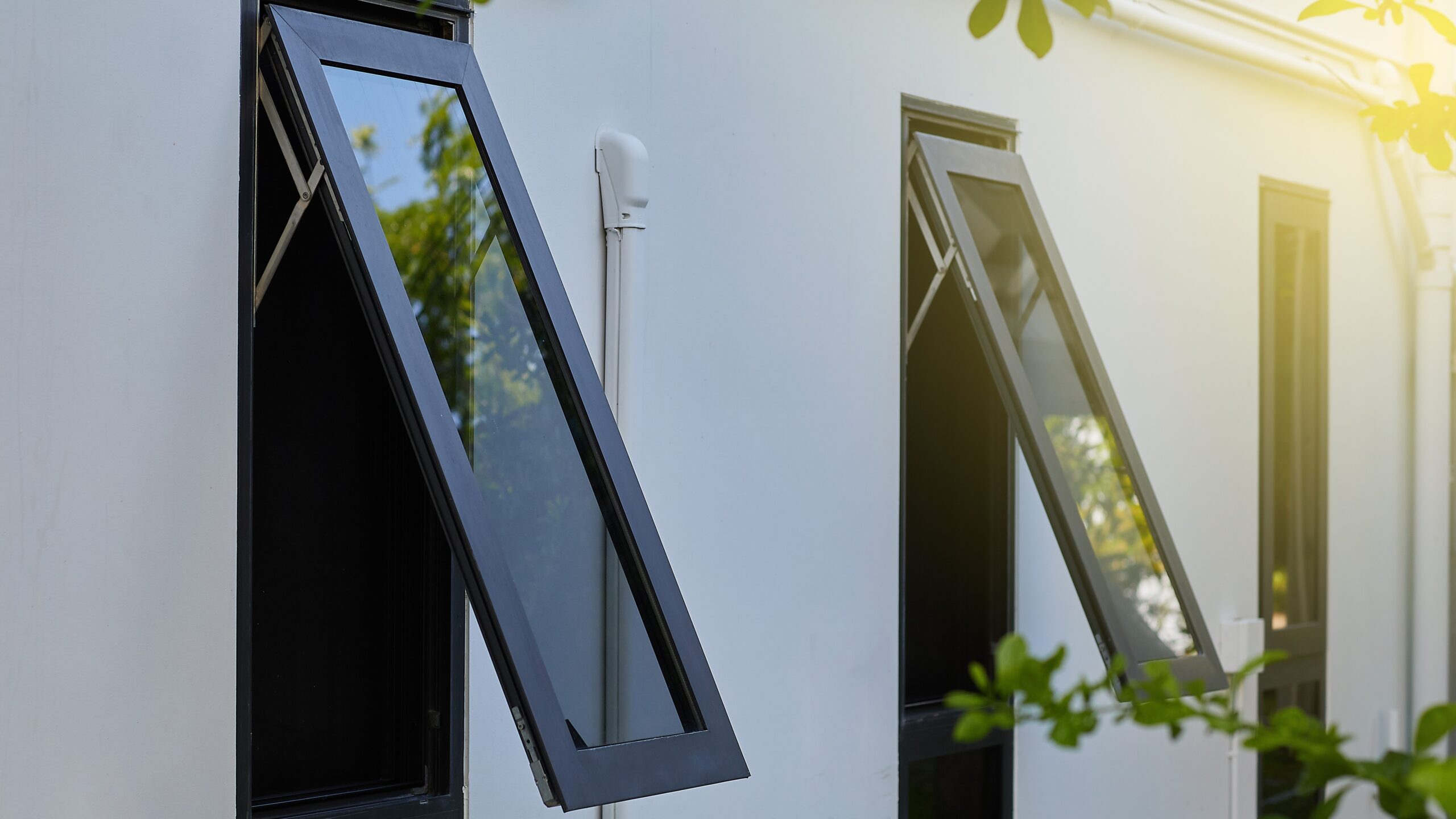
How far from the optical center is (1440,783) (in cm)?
57

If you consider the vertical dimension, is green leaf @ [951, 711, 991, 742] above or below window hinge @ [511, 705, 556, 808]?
above

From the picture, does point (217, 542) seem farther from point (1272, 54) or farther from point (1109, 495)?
point (1272, 54)

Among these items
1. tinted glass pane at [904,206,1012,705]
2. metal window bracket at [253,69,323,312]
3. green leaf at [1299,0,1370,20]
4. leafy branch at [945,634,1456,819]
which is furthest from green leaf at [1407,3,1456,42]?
tinted glass pane at [904,206,1012,705]

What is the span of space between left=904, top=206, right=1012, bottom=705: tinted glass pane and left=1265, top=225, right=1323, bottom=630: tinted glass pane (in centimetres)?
139

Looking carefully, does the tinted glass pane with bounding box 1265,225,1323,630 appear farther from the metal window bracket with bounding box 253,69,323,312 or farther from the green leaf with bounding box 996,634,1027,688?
the green leaf with bounding box 996,634,1027,688

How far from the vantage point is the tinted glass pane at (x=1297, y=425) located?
434cm

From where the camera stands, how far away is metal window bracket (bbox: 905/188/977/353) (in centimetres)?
312

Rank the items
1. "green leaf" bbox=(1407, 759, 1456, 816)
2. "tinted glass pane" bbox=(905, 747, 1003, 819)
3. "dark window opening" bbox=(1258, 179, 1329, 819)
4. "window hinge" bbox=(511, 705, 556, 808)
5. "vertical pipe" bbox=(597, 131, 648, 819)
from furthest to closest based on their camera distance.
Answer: "dark window opening" bbox=(1258, 179, 1329, 819)
"tinted glass pane" bbox=(905, 747, 1003, 819)
"vertical pipe" bbox=(597, 131, 648, 819)
"window hinge" bbox=(511, 705, 556, 808)
"green leaf" bbox=(1407, 759, 1456, 816)

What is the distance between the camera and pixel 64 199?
201 centimetres

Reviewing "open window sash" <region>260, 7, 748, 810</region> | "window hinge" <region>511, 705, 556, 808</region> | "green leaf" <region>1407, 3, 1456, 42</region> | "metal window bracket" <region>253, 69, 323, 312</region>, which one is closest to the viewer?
"green leaf" <region>1407, 3, 1456, 42</region>

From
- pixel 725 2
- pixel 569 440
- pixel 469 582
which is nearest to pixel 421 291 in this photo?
pixel 569 440

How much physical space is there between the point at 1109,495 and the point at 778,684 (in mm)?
961

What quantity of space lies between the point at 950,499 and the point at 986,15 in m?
2.55

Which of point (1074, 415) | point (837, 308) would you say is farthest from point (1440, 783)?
point (1074, 415)
